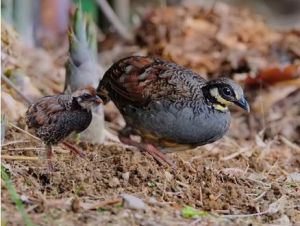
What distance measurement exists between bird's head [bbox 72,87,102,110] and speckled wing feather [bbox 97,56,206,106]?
550 mm

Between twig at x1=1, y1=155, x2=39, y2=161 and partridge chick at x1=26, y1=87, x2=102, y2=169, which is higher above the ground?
partridge chick at x1=26, y1=87, x2=102, y2=169

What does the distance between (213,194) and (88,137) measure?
5.17 feet

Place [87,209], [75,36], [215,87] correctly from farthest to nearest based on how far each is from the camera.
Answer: [75,36]
[215,87]
[87,209]

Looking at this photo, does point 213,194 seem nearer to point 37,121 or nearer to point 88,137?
point 37,121

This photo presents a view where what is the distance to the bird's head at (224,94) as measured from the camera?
511 cm

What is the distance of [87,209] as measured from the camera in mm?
3938

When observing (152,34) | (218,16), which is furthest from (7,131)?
(218,16)

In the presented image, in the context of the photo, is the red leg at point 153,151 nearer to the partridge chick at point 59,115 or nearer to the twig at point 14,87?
the partridge chick at point 59,115

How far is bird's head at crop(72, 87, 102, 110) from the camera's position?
4.80 meters

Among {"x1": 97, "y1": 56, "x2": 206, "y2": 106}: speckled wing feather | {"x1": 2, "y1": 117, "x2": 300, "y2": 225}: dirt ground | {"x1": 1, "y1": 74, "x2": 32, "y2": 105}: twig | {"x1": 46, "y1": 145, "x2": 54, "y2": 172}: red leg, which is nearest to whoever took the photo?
{"x1": 2, "y1": 117, "x2": 300, "y2": 225}: dirt ground

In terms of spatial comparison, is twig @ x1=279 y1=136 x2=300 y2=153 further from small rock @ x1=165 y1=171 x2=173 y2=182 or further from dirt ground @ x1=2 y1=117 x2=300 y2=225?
small rock @ x1=165 y1=171 x2=173 y2=182

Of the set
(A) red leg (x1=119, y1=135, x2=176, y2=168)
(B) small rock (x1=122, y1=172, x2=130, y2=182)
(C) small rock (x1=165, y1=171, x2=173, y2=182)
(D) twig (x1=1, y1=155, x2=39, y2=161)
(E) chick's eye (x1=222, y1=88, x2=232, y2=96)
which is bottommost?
(D) twig (x1=1, y1=155, x2=39, y2=161)

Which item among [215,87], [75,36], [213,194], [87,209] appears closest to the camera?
[87,209]

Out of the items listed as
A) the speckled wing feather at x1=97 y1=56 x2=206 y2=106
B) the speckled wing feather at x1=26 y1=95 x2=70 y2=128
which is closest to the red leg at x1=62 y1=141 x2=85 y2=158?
the speckled wing feather at x1=26 y1=95 x2=70 y2=128
